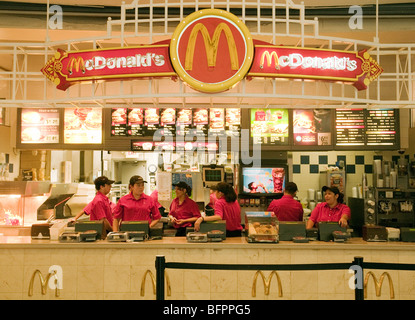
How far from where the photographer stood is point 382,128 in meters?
6.61

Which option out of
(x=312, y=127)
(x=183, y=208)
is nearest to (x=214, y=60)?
(x=183, y=208)

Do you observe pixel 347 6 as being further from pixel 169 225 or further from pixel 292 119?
pixel 169 225

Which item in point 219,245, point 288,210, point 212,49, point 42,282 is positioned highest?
point 212,49

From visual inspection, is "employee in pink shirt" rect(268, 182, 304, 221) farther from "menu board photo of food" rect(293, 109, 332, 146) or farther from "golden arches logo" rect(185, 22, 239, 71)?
"golden arches logo" rect(185, 22, 239, 71)

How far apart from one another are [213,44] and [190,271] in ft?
7.70

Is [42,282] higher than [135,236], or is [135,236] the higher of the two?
Result: [135,236]

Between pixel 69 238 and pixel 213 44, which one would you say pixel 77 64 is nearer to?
pixel 213 44

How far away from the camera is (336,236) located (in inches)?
166

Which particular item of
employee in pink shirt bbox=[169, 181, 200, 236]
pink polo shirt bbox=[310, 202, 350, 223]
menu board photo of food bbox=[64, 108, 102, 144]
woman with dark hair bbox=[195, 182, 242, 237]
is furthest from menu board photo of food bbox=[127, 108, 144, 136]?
pink polo shirt bbox=[310, 202, 350, 223]

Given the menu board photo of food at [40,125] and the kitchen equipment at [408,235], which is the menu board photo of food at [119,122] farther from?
the kitchen equipment at [408,235]

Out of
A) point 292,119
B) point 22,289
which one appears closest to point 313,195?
point 292,119

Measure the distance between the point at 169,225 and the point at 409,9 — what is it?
14.5 ft

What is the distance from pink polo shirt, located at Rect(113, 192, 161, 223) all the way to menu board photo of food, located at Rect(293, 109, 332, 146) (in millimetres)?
2831
